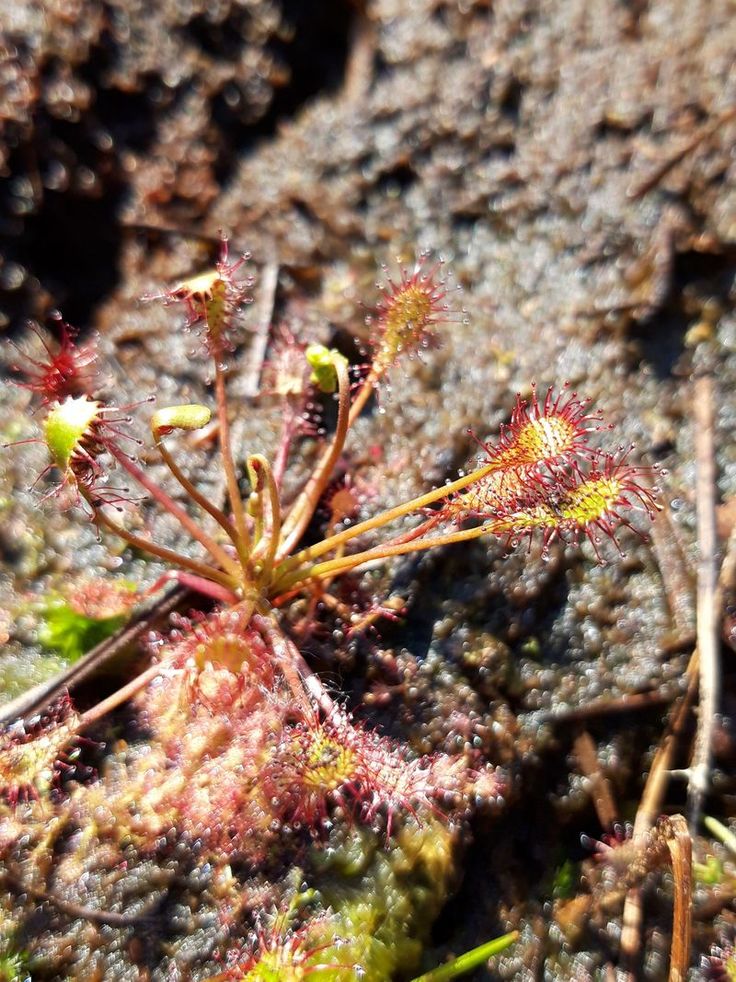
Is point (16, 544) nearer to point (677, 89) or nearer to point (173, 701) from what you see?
point (173, 701)

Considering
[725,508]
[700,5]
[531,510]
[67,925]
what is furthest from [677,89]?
[67,925]

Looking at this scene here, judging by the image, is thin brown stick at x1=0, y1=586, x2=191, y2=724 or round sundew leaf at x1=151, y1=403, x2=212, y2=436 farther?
thin brown stick at x1=0, y1=586, x2=191, y2=724

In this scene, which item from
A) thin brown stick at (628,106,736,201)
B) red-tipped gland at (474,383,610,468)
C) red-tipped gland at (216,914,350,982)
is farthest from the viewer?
thin brown stick at (628,106,736,201)

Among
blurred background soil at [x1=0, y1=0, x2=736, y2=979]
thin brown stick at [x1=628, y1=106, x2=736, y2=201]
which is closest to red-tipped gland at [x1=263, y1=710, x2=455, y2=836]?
blurred background soil at [x1=0, y1=0, x2=736, y2=979]

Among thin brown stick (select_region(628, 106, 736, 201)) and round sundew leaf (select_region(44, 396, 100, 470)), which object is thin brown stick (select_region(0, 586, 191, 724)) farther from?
thin brown stick (select_region(628, 106, 736, 201))

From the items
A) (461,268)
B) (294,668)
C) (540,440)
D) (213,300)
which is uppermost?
(461,268)

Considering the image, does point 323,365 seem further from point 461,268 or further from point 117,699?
point 117,699

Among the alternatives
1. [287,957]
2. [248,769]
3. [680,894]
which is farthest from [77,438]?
[680,894]
